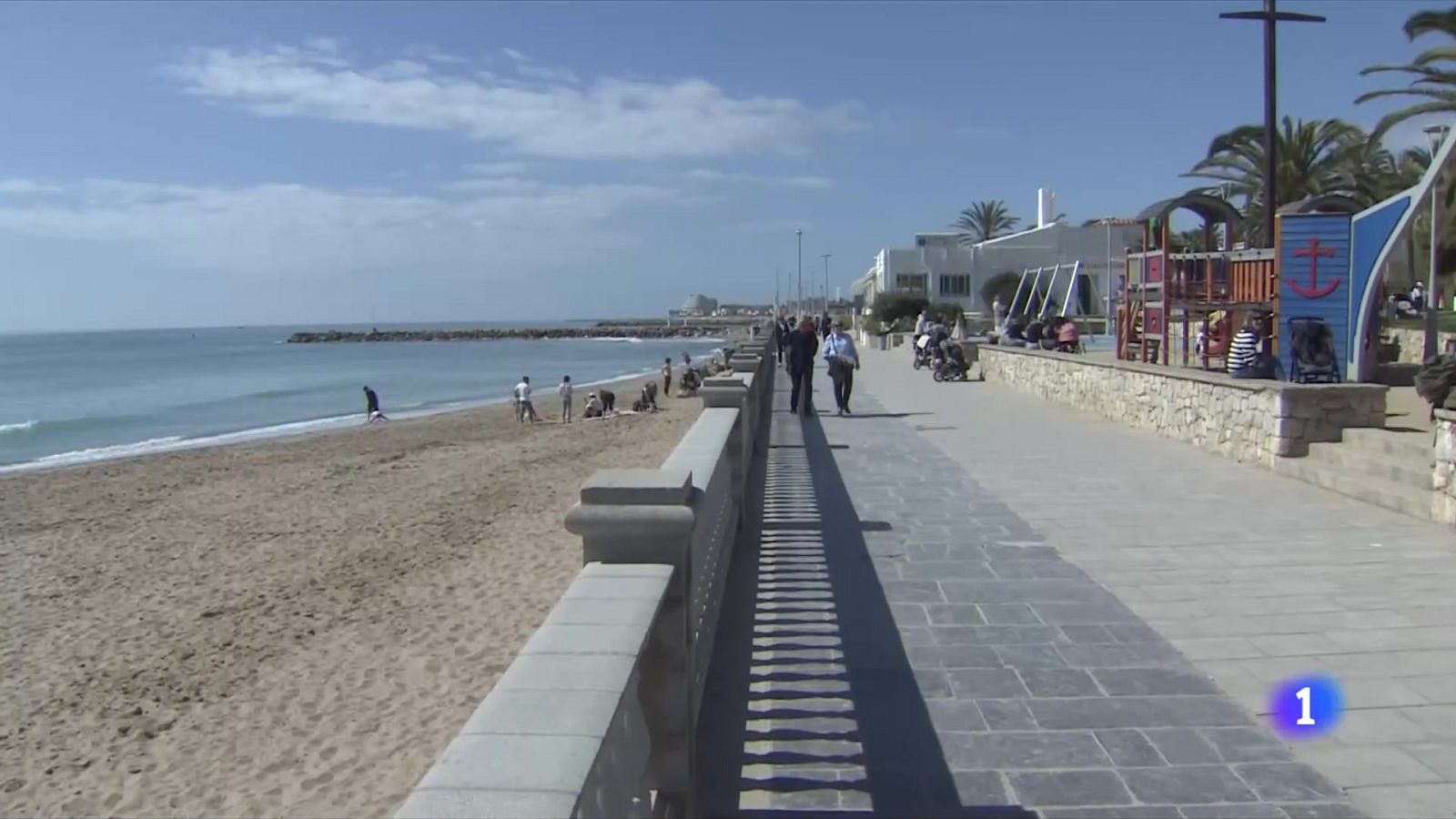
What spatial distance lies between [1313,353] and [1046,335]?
12.7m

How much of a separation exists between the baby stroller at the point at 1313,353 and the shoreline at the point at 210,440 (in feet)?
89.2

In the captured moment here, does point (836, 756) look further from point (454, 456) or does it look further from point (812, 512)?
point (454, 456)

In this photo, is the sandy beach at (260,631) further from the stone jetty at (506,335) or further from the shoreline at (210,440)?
the stone jetty at (506,335)

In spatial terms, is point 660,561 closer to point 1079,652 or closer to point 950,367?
point 1079,652

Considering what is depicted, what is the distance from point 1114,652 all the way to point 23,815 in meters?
6.66

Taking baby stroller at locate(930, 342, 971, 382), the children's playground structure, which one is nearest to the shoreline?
baby stroller at locate(930, 342, 971, 382)

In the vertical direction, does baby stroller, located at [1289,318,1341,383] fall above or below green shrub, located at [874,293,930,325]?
below

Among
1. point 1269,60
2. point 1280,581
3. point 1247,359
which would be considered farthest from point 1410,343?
point 1280,581

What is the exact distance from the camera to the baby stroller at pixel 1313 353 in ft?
44.1

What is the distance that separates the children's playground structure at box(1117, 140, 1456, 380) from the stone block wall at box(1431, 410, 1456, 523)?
553cm

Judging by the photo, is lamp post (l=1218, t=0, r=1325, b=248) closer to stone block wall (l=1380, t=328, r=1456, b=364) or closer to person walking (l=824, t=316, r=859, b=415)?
stone block wall (l=1380, t=328, r=1456, b=364)

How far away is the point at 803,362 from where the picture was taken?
17625 mm

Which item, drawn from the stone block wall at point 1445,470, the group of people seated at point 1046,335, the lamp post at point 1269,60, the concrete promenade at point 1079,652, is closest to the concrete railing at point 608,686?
the concrete promenade at point 1079,652

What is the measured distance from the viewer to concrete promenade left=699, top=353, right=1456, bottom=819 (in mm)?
3932
